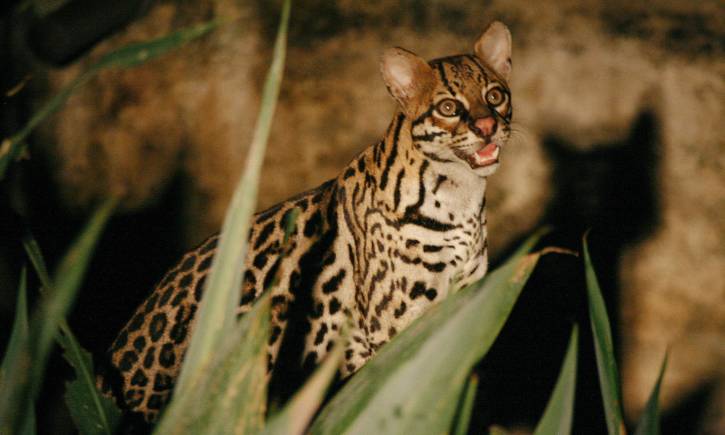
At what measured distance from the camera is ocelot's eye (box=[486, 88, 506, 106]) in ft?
4.77

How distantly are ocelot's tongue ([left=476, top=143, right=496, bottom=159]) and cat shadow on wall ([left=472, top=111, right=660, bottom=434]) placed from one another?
114cm

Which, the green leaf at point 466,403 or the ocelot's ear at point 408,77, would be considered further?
the ocelot's ear at point 408,77

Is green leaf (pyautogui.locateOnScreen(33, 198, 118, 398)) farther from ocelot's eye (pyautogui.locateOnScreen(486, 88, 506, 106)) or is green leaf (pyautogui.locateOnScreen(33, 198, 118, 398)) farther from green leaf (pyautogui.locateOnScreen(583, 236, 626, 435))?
ocelot's eye (pyautogui.locateOnScreen(486, 88, 506, 106))

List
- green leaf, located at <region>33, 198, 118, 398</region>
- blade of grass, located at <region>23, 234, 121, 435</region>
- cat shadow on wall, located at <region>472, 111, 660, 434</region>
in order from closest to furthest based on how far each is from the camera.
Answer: green leaf, located at <region>33, 198, 118, 398</region> → blade of grass, located at <region>23, 234, 121, 435</region> → cat shadow on wall, located at <region>472, 111, 660, 434</region>

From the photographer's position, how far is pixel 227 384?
53 cm

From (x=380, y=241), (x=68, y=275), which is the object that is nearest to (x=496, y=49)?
(x=380, y=241)

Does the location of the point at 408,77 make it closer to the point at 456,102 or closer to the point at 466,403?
the point at 456,102

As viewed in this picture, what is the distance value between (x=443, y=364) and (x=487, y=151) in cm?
92

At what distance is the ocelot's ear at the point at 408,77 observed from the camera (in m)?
1.43

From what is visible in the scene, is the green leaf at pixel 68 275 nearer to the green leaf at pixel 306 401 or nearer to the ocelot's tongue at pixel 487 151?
the green leaf at pixel 306 401

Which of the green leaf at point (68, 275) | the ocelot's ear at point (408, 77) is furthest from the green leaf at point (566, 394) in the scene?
the ocelot's ear at point (408, 77)

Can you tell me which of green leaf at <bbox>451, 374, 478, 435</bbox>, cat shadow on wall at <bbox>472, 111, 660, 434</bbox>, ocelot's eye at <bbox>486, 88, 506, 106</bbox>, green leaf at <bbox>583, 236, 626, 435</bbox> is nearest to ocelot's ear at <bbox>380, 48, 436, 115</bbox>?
ocelot's eye at <bbox>486, 88, 506, 106</bbox>

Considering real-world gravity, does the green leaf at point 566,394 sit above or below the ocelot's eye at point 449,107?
below

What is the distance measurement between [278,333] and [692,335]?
133cm
